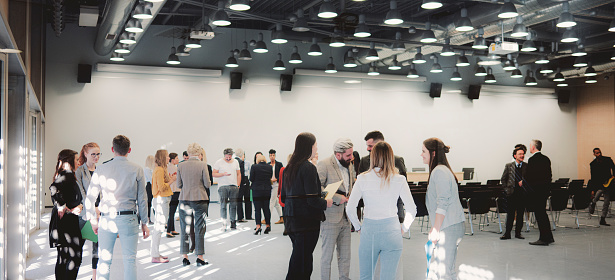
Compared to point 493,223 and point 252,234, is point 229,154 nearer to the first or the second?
point 252,234

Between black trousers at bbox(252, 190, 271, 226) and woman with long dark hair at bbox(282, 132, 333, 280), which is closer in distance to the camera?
woman with long dark hair at bbox(282, 132, 333, 280)

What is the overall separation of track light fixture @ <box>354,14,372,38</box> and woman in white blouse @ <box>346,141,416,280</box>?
276 centimetres

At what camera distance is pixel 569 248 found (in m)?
8.37

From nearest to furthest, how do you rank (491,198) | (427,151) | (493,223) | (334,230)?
1. (427,151)
2. (334,230)
3. (491,198)
4. (493,223)

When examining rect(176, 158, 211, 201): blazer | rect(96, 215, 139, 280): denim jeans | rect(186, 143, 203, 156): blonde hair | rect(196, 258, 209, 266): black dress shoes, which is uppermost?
rect(186, 143, 203, 156): blonde hair

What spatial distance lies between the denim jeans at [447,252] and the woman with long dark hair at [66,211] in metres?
3.85

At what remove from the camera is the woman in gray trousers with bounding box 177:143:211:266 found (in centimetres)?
757

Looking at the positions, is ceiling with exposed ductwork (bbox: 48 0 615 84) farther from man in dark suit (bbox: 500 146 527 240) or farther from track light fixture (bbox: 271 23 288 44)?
man in dark suit (bbox: 500 146 527 240)

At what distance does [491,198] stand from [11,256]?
20.2 feet

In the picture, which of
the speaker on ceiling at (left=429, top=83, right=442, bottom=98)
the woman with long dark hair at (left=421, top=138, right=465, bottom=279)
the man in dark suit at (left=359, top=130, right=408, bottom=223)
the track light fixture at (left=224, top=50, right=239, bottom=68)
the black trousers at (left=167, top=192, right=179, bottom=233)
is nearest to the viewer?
the woman with long dark hair at (left=421, top=138, right=465, bottom=279)

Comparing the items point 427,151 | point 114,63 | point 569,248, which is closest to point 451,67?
point 427,151

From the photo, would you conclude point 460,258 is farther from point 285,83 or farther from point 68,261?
point 68,261

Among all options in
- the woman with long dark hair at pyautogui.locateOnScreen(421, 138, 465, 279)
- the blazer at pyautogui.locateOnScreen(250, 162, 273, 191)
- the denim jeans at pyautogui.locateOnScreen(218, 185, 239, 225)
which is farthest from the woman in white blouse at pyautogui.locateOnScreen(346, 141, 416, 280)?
the denim jeans at pyautogui.locateOnScreen(218, 185, 239, 225)

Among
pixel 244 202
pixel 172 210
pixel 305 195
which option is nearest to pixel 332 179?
pixel 305 195
